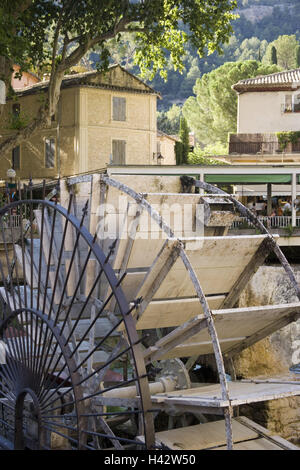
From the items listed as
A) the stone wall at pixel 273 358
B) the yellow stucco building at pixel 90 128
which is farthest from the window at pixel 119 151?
the stone wall at pixel 273 358

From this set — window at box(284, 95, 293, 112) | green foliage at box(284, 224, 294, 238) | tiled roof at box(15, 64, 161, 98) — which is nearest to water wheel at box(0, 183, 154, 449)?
green foliage at box(284, 224, 294, 238)

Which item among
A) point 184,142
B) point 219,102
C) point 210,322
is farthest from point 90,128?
point 219,102

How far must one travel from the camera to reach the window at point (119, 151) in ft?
101

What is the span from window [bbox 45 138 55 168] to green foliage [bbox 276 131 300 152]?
1028 centimetres

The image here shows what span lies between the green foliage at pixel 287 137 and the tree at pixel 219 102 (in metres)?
23.0

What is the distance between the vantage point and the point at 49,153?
30.6 m

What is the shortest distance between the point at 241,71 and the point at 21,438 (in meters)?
49.6

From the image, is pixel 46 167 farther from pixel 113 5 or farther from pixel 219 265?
pixel 219 265

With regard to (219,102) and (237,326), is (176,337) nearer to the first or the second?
(237,326)

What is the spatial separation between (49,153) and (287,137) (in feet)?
35.8

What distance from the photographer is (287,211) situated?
76.8 feet

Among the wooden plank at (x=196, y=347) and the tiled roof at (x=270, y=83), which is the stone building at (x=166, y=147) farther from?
the wooden plank at (x=196, y=347)

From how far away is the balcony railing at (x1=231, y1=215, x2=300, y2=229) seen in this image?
2025 cm

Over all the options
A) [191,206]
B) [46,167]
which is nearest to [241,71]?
[46,167]
